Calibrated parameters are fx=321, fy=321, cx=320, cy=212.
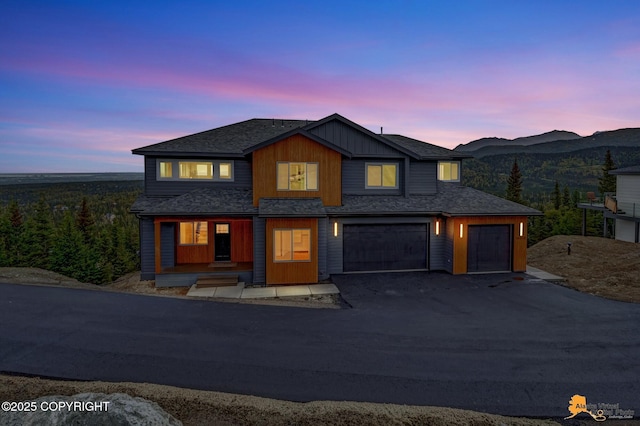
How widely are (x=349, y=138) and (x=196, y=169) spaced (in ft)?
26.9

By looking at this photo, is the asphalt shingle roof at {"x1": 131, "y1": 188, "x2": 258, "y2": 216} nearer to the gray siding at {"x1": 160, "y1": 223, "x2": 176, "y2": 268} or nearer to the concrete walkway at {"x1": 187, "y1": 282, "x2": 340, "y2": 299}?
the gray siding at {"x1": 160, "y1": 223, "x2": 176, "y2": 268}

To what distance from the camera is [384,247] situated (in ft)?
51.2

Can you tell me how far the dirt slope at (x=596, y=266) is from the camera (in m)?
12.6

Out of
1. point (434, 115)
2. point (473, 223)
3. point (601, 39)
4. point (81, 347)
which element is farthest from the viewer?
point (434, 115)

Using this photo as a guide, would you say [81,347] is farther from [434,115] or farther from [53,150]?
[53,150]

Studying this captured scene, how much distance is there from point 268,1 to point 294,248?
55.4 feet

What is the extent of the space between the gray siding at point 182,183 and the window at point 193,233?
71.6 inches

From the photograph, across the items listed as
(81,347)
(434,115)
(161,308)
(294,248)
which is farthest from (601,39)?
(81,347)

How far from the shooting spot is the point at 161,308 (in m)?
10.6

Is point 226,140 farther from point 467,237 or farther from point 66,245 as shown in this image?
point 66,245

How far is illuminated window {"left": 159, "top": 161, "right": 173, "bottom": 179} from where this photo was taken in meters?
16.6

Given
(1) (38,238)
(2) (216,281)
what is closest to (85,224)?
(1) (38,238)

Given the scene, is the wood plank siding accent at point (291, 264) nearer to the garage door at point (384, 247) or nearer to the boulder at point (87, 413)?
the garage door at point (384, 247)

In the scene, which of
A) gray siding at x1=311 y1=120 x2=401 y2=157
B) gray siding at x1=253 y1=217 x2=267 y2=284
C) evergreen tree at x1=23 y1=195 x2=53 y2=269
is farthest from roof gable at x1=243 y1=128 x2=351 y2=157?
evergreen tree at x1=23 y1=195 x2=53 y2=269
